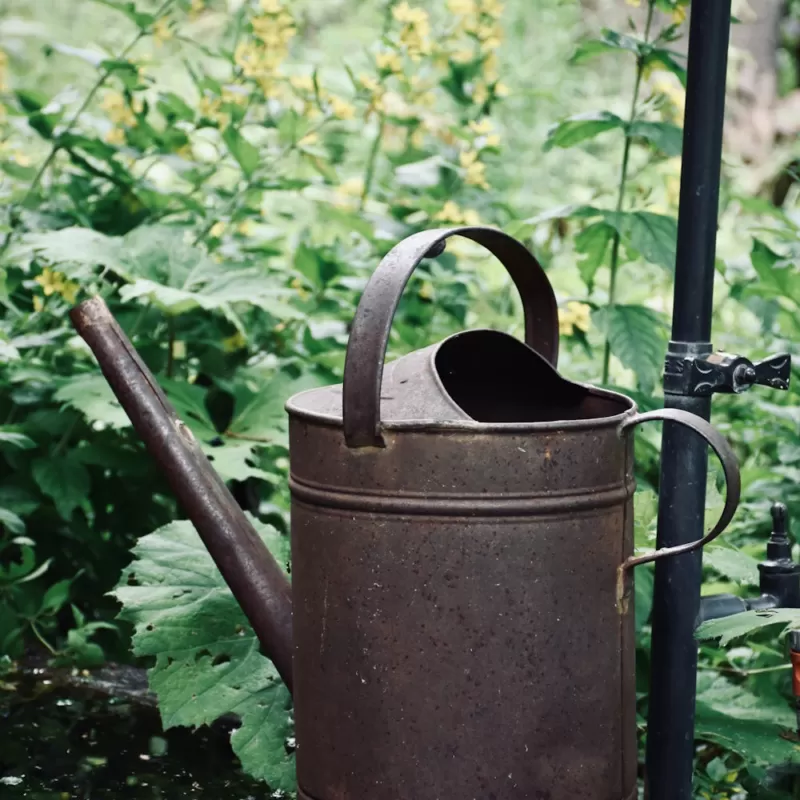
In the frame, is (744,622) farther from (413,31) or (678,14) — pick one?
(413,31)

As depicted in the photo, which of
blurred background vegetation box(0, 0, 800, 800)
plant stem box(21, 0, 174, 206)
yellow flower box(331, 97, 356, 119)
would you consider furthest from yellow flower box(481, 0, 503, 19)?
plant stem box(21, 0, 174, 206)

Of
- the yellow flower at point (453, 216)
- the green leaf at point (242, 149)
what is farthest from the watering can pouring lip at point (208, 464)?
the yellow flower at point (453, 216)

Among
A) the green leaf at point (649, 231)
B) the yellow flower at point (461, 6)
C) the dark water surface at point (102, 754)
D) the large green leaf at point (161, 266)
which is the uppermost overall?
the yellow flower at point (461, 6)

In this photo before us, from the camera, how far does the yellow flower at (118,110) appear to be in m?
3.06

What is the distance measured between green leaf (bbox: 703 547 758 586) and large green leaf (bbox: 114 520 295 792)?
0.74 meters

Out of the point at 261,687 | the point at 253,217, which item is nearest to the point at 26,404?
the point at 253,217

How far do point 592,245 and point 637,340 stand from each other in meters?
0.26

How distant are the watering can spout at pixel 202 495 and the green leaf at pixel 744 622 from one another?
636mm

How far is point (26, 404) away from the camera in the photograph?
8.82 ft

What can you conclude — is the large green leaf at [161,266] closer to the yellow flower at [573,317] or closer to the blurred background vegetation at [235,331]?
the blurred background vegetation at [235,331]

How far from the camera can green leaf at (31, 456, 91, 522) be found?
2.41 m

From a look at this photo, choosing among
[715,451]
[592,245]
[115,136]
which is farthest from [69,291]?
[715,451]

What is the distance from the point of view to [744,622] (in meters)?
1.58

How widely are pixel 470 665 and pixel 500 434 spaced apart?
292mm
